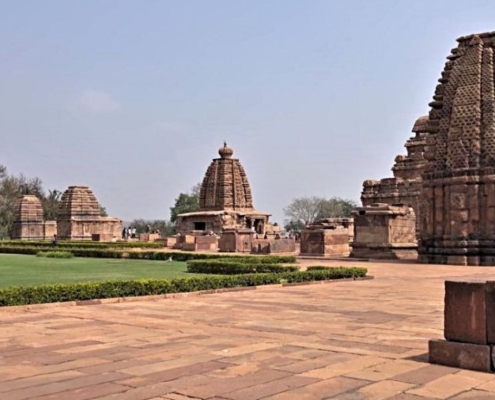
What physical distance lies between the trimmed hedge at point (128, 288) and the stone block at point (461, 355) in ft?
18.7

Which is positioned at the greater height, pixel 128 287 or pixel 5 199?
pixel 5 199

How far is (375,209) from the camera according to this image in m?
24.3

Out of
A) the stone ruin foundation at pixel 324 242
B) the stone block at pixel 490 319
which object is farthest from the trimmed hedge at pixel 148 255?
the stone block at pixel 490 319

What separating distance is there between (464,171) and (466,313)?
51.1ft

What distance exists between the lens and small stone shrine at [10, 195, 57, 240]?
52875mm

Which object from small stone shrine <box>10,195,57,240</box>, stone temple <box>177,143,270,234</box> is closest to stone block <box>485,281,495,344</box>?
stone temple <box>177,143,270,234</box>

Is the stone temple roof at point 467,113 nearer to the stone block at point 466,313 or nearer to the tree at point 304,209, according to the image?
the stone block at point 466,313

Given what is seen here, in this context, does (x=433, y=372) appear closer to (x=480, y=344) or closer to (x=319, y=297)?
(x=480, y=344)

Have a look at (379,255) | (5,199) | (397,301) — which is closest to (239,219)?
(379,255)

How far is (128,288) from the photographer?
1019 cm

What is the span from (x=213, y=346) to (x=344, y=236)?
20752 mm

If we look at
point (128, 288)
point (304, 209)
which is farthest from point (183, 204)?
point (128, 288)

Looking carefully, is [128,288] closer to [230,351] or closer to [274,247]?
[230,351]

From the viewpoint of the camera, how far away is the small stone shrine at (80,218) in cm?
5047
